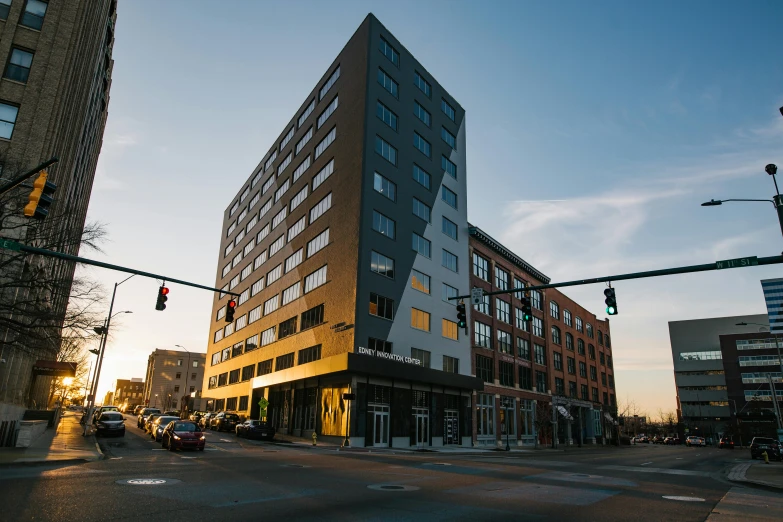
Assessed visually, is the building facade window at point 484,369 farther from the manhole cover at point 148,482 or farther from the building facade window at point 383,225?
the manhole cover at point 148,482

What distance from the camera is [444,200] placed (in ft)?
173

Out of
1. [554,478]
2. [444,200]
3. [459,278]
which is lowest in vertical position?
[554,478]

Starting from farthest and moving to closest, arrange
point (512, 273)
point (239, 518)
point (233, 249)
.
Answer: point (233, 249), point (512, 273), point (239, 518)

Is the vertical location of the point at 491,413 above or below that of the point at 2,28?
below

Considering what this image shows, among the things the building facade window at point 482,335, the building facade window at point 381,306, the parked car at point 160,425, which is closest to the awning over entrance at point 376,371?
the building facade window at point 381,306

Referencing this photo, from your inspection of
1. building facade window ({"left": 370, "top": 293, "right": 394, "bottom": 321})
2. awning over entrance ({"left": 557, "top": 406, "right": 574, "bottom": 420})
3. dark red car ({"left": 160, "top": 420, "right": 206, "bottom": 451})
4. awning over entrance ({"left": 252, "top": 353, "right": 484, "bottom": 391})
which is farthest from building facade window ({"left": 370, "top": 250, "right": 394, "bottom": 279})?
awning over entrance ({"left": 557, "top": 406, "right": 574, "bottom": 420})

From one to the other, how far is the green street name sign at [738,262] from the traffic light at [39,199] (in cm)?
2039

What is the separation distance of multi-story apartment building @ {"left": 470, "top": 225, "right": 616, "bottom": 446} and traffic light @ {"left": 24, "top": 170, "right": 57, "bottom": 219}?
141ft

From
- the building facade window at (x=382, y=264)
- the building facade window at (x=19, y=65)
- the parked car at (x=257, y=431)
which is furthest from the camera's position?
the building facade window at (x=382, y=264)

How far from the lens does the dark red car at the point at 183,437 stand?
24.5 m

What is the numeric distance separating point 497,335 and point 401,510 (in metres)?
48.2

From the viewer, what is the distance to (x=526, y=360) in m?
61.4

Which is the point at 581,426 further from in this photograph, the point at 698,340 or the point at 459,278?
the point at 698,340

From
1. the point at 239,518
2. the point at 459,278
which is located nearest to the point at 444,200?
the point at 459,278
